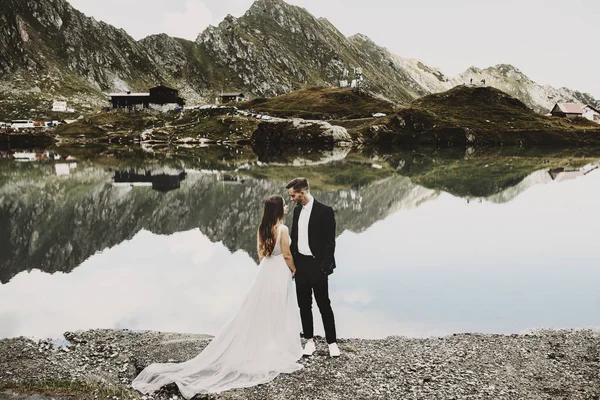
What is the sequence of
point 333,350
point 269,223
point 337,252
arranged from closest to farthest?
1. point 269,223
2. point 333,350
3. point 337,252

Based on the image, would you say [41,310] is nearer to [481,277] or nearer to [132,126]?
[481,277]

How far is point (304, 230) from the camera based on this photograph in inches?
566

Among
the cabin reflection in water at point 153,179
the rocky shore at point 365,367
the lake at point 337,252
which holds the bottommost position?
the rocky shore at point 365,367

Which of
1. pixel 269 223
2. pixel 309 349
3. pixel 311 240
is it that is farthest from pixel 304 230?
pixel 309 349

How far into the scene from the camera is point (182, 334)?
755 inches

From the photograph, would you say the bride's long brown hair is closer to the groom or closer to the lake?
the groom

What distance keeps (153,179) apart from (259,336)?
67.5 metres

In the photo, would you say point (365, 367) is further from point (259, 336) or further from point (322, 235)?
point (322, 235)

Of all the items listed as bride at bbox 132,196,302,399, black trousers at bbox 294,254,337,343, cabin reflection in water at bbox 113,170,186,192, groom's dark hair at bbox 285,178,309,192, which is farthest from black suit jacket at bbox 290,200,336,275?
cabin reflection in water at bbox 113,170,186,192

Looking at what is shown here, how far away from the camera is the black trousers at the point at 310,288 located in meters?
14.5

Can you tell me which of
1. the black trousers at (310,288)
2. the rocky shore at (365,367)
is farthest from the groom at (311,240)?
the rocky shore at (365,367)

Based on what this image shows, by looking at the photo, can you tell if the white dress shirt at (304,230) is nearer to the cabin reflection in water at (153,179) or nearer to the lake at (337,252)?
the lake at (337,252)

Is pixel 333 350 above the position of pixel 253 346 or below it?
below

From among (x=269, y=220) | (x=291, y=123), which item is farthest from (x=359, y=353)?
(x=291, y=123)
